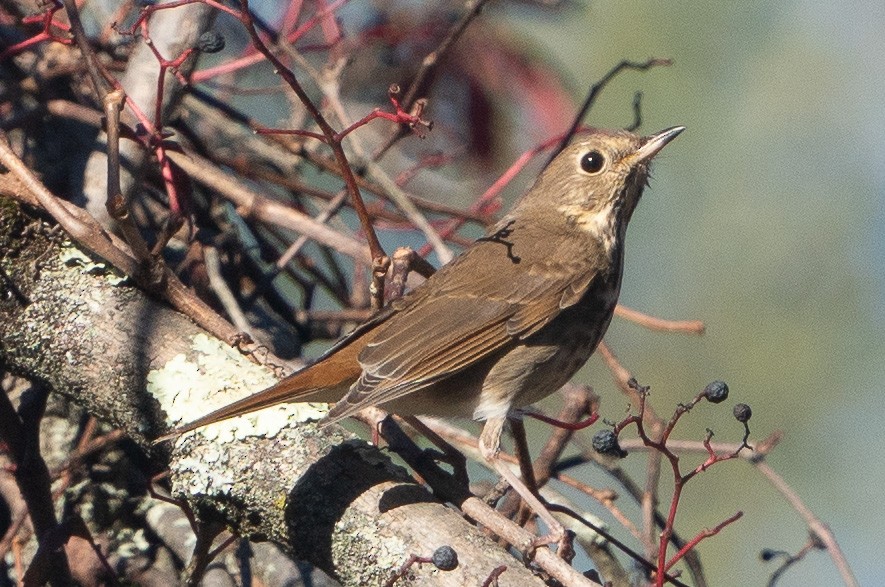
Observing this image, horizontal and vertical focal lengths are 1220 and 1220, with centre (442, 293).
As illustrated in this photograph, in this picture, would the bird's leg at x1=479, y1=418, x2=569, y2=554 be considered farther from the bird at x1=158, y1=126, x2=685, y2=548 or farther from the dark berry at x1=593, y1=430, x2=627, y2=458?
the dark berry at x1=593, y1=430, x2=627, y2=458

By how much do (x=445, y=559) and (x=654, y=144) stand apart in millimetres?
1896

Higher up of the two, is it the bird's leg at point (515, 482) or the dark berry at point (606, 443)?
the dark berry at point (606, 443)

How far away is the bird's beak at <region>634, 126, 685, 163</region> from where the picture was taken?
145 inches

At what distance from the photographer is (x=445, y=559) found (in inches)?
89.2

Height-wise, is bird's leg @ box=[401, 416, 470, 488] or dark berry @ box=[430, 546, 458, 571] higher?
dark berry @ box=[430, 546, 458, 571]

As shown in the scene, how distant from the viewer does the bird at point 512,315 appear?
3055mm

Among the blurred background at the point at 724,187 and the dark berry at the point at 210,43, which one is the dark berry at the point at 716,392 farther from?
the blurred background at the point at 724,187

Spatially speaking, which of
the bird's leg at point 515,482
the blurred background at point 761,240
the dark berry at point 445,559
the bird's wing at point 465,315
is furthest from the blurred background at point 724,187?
the dark berry at point 445,559

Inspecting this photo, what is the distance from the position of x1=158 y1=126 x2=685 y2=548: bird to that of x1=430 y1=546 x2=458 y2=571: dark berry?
0.53m

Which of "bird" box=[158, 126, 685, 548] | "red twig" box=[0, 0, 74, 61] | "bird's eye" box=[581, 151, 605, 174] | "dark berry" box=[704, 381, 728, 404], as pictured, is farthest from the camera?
"bird's eye" box=[581, 151, 605, 174]

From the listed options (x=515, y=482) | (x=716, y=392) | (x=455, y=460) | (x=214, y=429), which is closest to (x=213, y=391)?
(x=214, y=429)

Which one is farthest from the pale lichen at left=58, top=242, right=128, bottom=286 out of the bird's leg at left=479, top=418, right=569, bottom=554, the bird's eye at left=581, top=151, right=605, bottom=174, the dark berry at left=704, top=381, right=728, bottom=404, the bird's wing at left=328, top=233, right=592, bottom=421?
the bird's eye at left=581, top=151, right=605, bottom=174

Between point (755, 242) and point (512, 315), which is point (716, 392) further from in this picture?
point (755, 242)

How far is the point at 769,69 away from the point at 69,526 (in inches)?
171
